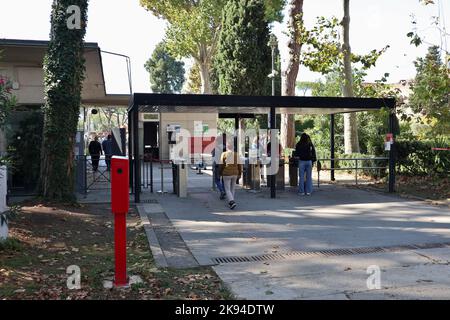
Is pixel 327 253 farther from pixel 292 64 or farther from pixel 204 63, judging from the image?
pixel 204 63

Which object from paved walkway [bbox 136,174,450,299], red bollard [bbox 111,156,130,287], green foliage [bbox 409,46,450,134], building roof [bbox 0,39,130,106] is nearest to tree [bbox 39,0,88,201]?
building roof [bbox 0,39,130,106]

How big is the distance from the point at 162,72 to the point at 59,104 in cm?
6590

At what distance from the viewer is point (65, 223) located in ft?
28.8

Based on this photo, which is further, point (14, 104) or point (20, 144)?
point (20, 144)

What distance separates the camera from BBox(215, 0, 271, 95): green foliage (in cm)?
3116

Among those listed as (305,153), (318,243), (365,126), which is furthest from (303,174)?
(365,126)

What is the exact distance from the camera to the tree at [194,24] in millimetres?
34688

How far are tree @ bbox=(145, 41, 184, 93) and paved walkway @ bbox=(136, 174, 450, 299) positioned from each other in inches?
2534

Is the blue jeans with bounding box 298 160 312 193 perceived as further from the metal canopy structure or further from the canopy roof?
the canopy roof

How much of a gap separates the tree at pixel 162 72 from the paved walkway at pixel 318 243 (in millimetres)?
64361

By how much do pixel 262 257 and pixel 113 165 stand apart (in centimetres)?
259

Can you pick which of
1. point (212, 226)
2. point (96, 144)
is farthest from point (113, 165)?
point (96, 144)

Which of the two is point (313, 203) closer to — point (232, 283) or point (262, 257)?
point (262, 257)

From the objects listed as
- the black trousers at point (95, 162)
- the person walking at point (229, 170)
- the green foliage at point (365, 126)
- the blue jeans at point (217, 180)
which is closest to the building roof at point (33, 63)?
the black trousers at point (95, 162)
